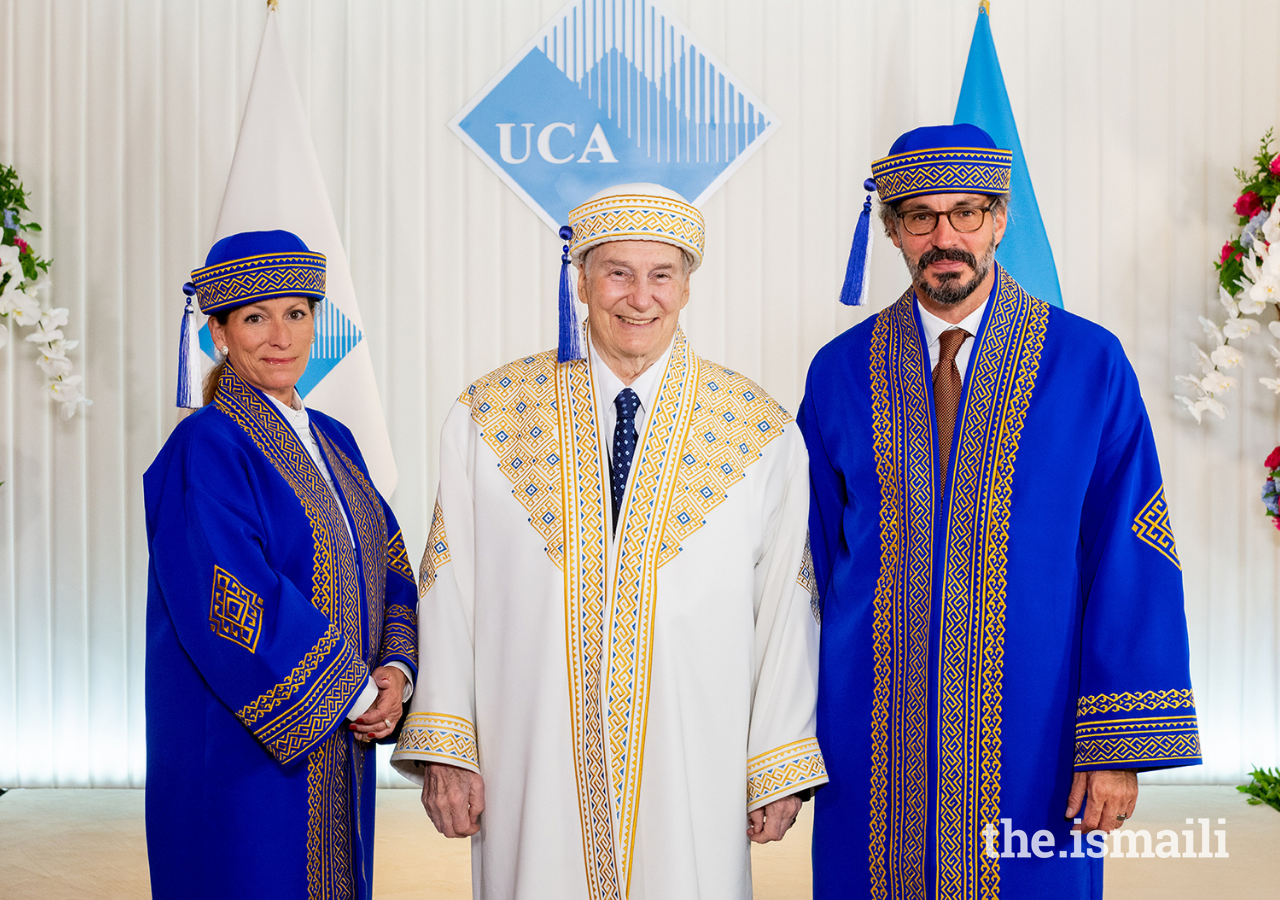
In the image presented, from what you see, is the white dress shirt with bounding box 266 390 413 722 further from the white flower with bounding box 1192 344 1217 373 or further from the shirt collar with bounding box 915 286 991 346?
the white flower with bounding box 1192 344 1217 373

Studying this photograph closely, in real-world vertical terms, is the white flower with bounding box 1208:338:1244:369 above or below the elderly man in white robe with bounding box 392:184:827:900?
above

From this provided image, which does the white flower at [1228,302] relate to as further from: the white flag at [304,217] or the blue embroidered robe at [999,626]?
the white flag at [304,217]

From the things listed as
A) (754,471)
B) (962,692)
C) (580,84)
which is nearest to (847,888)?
(962,692)

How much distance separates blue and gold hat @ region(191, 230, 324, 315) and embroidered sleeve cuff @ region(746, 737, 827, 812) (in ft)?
4.69

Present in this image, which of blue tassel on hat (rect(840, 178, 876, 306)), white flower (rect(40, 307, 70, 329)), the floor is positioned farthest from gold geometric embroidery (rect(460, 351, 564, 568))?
white flower (rect(40, 307, 70, 329))

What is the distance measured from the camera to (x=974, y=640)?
2.12 meters

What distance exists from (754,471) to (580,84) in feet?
9.61

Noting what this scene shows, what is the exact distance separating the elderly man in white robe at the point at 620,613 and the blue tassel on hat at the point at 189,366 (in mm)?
821

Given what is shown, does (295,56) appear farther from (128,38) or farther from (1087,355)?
(1087,355)

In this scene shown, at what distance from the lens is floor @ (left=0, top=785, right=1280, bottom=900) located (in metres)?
3.57

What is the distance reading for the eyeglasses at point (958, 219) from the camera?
7.38ft

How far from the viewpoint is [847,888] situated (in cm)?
222

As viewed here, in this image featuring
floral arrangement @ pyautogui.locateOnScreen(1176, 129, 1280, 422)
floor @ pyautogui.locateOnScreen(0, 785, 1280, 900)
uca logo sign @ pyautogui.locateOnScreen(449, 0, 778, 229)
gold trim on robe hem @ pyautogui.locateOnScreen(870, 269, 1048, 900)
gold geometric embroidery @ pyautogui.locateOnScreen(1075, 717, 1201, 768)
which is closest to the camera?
gold geometric embroidery @ pyautogui.locateOnScreen(1075, 717, 1201, 768)

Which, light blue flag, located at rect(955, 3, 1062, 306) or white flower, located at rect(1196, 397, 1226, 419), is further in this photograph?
white flower, located at rect(1196, 397, 1226, 419)
